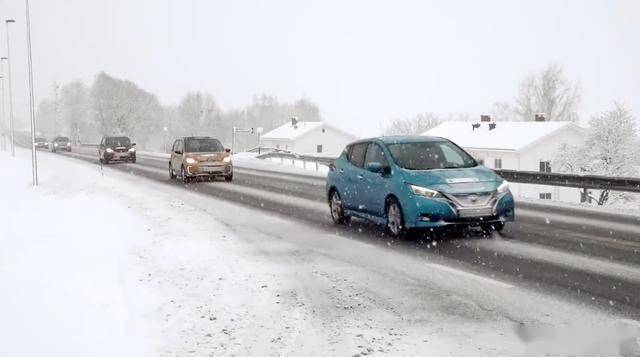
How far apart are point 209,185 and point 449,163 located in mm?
13057

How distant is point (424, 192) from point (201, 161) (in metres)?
15.2

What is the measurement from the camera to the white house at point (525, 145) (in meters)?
52.8

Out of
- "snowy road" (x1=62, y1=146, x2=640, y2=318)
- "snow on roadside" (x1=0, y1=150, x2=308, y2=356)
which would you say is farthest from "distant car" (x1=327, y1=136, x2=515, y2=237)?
"snow on roadside" (x1=0, y1=150, x2=308, y2=356)

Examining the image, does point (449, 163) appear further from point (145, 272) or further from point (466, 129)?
point (466, 129)

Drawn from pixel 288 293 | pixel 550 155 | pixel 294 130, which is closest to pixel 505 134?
pixel 550 155

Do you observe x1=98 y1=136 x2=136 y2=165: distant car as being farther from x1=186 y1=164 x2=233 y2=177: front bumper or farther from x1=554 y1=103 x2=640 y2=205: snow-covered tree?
x1=554 y1=103 x2=640 y2=205: snow-covered tree

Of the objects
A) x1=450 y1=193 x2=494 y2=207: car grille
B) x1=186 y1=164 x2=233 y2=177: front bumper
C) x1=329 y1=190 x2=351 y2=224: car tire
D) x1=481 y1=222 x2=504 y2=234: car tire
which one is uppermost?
x1=186 y1=164 x2=233 y2=177: front bumper

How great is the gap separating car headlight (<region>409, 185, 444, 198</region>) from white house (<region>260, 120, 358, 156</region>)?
3022 inches

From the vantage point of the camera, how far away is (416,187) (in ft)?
31.9

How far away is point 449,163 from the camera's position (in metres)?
10.8

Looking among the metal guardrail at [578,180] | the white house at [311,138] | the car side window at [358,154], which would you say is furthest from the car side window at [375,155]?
the white house at [311,138]

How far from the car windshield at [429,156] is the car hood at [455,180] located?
0.43 metres

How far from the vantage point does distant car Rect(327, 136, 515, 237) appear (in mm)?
9523

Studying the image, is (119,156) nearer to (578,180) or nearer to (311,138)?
(578,180)
